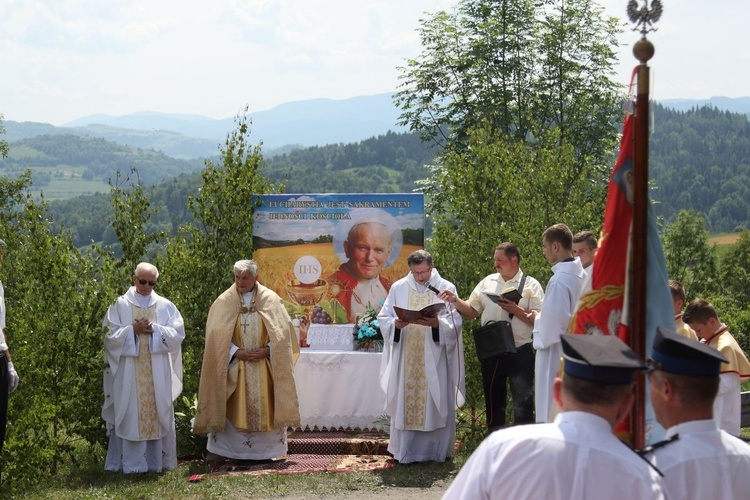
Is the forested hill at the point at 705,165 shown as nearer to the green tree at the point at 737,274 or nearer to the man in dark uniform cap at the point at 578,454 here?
the green tree at the point at 737,274

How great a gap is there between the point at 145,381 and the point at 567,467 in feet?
27.0

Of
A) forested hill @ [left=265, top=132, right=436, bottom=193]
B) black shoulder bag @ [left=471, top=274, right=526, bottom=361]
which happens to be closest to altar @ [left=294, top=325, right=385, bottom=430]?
black shoulder bag @ [left=471, top=274, right=526, bottom=361]

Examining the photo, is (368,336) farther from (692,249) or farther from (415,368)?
(692,249)

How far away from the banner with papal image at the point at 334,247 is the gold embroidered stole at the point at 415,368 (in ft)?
5.14

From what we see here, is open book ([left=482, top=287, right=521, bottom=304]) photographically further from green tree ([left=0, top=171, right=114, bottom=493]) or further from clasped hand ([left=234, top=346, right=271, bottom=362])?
green tree ([left=0, top=171, right=114, bottom=493])

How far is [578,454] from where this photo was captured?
326 centimetres

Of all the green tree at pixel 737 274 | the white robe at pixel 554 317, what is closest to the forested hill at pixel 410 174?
the green tree at pixel 737 274

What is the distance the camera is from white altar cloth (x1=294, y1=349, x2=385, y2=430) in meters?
12.0

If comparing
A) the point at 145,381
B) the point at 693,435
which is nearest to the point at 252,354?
the point at 145,381

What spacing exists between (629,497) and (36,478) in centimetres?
756

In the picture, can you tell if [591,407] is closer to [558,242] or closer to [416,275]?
[558,242]

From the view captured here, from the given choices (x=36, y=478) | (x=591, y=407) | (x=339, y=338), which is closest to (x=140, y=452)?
(x=36, y=478)

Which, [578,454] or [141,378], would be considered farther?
[141,378]

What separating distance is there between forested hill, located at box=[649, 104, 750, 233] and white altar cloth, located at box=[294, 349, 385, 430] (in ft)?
343
